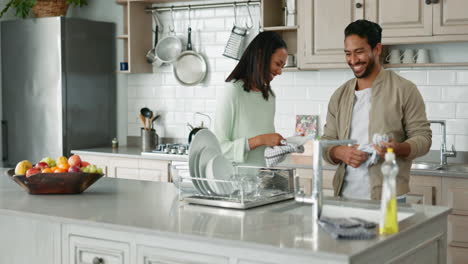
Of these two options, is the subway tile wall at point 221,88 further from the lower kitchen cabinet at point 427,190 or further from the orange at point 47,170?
the orange at point 47,170

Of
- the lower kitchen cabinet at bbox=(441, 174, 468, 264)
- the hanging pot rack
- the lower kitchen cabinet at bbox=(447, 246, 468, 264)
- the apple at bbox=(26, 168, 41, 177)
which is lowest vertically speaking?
the lower kitchen cabinet at bbox=(447, 246, 468, 264)

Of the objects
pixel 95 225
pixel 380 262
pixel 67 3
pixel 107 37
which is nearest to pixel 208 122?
pixel 107 37

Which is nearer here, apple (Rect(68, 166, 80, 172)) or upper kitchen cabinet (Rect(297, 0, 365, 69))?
apple (Rect(68, 166, 80, 172))

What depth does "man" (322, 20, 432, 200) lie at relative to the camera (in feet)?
9.98

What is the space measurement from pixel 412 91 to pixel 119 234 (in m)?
1.52

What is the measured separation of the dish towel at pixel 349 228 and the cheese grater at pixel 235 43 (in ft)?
11.0

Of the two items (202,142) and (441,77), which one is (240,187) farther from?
(441,77)

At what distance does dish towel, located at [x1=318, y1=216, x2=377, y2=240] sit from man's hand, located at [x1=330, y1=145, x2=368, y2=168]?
0.78 meters

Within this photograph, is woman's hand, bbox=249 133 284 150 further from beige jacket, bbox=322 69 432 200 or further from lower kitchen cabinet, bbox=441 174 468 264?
lower kitchen cabinet, bbox=441 174 468 264

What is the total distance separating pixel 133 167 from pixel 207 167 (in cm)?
281

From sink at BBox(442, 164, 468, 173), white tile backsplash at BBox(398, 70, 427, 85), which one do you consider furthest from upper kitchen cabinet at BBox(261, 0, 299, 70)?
sink at BBox(442, 164, 468, 173)

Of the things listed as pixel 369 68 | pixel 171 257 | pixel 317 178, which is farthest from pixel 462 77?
pixel 171 257

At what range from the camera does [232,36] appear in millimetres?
5480

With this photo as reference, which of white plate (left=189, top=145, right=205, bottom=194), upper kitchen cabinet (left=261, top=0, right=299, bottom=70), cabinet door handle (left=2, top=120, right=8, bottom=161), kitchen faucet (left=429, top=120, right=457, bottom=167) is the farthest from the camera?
cabinet door handle (left=2, top=120, right=8, bottom=161)
